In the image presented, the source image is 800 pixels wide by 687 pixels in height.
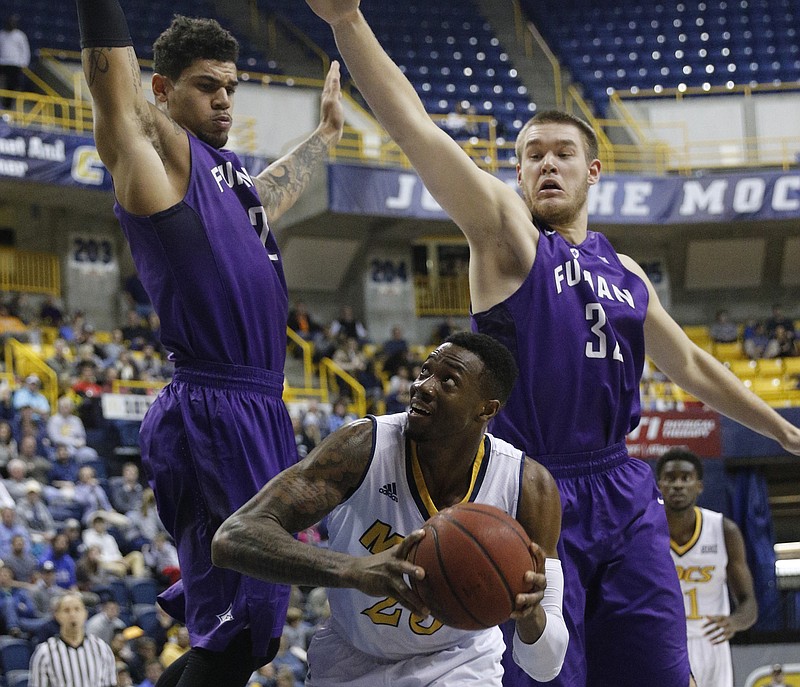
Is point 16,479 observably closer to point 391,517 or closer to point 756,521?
point 391,517

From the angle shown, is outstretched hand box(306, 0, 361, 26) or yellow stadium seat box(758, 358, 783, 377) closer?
outstretched hand box(306, 0, 361, 26)

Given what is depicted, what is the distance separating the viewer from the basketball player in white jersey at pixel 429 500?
11.0 ft

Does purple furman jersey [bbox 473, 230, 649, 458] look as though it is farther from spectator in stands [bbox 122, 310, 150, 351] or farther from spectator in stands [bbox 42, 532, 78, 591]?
spectator in stands [bbox 122, 310, 150, 351]

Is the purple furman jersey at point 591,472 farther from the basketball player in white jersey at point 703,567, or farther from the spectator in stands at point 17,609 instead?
the spectator in stands at point 17,609

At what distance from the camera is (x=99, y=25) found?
363cm

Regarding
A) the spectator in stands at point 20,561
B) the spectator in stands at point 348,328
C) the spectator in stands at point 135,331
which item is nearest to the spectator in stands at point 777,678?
the spectator in stands at point 20,561

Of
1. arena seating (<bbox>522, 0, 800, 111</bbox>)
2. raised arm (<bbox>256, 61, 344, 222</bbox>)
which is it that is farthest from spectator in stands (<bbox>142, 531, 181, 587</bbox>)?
arena seating (<bbox>522, 0, 800, 111</bbox>)

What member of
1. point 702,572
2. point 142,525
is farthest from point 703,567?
point 142,525

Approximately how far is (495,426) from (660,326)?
100 cm

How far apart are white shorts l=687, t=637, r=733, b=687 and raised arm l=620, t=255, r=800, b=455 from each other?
2.67 metres

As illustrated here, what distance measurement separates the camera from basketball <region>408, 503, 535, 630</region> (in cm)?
283

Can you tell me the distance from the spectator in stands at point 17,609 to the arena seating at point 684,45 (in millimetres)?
17024

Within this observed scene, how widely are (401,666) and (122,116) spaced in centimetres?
176

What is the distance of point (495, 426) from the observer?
4.22 metres
